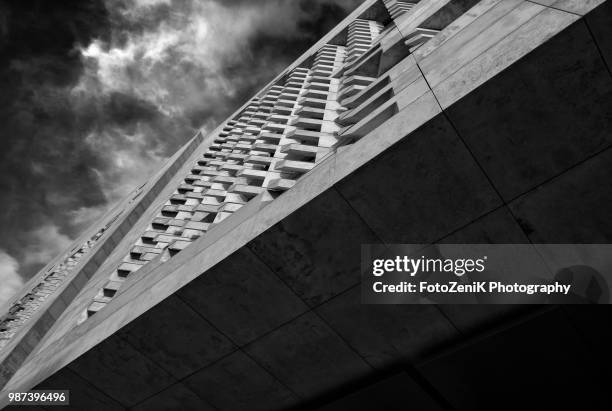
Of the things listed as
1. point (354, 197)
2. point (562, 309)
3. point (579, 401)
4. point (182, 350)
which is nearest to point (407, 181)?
point (354, 197)

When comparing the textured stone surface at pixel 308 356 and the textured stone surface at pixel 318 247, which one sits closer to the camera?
the textured stone surface at pixel 318 247

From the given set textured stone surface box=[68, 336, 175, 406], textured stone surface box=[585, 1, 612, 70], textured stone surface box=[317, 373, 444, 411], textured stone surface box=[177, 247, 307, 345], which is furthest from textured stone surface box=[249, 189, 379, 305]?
textured stone surface box=[585, 1, 612, 70]

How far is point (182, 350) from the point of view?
10.5 meters

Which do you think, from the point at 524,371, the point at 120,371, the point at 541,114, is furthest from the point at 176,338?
the point at 541,114

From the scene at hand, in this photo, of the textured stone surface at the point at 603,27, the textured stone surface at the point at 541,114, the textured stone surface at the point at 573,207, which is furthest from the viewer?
the textured stone surface at the point at 573,207

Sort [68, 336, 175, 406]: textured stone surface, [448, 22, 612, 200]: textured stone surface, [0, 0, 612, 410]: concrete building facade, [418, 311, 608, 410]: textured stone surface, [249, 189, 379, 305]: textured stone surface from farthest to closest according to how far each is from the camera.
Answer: [68, 336, 175, 406]: textured stone surface
[249, 189, 379, 305]: textured stone surface
[418, 311, 608, 410]: textured stone surface
[0, 0, 612, 410]: concrete building facade
[448, 22, 612, 200]: textured stone surface

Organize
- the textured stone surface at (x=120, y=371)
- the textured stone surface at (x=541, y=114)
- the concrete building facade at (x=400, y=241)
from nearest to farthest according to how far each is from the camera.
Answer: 1. the textured stone surface at (x=541, y=114)
2. the concrete building facade at (x=400, y=241)
3. the textured stone surface at (x=120, y=371)

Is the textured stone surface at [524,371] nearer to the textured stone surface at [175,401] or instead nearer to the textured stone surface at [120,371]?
the textured stone surface at [175,401]

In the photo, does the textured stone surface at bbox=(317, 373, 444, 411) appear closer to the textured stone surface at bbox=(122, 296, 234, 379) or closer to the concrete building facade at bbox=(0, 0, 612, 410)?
the concrete building facade at bbox=(0, 0, 612, 410)

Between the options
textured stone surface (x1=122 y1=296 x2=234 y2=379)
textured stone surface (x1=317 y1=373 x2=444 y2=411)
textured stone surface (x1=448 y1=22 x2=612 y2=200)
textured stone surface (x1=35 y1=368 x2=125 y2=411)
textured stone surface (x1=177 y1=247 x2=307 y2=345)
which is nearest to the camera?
textured stone surface (x1=448 y1=22 x2=612 y2=200)

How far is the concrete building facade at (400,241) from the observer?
7242 millimetres

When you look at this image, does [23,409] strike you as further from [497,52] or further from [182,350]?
[497,52]

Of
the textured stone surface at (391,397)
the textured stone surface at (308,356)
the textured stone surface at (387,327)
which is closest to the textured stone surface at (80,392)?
the textured stone surface at (308,356)

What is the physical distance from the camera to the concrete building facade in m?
7.24
